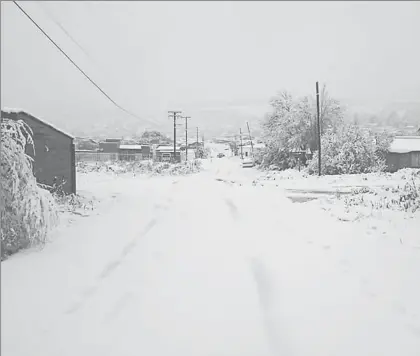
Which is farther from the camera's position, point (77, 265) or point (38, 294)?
point (77, 265)

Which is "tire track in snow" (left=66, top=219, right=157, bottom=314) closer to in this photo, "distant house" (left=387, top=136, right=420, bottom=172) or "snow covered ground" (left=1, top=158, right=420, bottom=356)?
"snow covered ground" (left=1, top=158, right=420, bottom=356)

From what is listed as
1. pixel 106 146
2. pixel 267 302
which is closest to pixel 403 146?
pixel 106 146

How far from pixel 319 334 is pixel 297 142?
33.3 metres

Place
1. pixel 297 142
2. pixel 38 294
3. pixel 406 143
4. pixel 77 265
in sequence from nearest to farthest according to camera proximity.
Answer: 1. pixel 38 294
2. pixel 77 265
3. pixel 406 143
4. pixel 297 142

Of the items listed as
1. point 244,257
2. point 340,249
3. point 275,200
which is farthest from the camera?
point 275,200

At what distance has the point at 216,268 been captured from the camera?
4.91m

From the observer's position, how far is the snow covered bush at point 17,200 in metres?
4.98

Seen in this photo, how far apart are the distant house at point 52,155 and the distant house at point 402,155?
24.9m

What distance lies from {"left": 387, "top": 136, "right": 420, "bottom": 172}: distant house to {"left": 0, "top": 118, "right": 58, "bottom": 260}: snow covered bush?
28.6 m

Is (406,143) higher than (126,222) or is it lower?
higher

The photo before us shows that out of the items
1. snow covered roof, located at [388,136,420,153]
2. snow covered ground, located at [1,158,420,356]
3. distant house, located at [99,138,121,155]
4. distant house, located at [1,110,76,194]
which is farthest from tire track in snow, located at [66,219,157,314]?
snow covered roof, located at [388,136,420,153]

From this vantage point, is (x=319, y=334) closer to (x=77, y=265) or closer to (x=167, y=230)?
(x=77, y=265)

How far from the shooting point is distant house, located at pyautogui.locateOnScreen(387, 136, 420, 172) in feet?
94.5

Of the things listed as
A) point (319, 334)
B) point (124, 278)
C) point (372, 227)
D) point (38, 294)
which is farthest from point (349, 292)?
point (372, 227)
